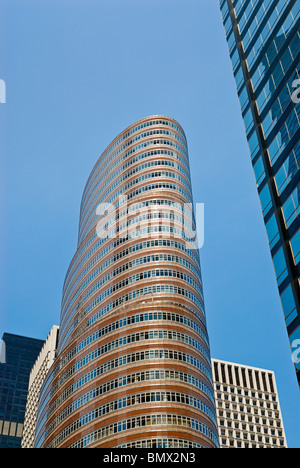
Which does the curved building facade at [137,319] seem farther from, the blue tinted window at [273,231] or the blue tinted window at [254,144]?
the blue tinted window at [254,144]

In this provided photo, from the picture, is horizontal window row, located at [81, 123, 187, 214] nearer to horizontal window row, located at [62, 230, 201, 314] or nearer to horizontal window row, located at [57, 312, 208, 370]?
horizontal window row, located at [62, 230, 201, 314]

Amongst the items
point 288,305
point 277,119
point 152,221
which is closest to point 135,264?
point 152,221

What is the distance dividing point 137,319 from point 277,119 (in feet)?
219

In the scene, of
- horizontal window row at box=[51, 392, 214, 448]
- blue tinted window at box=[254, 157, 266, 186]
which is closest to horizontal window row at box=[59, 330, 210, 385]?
horizontal window row at box=[51, 392, 214, 448]

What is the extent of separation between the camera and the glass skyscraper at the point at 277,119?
48188mm

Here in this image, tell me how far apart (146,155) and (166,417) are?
70068 millimetres

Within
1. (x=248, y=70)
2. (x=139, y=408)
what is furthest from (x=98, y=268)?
(x=248, y=70)

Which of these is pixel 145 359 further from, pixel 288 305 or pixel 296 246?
pixel 296 246

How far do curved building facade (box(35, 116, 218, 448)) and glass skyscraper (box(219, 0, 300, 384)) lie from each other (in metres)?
56.0

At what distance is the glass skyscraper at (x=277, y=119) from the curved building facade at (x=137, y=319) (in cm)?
5603

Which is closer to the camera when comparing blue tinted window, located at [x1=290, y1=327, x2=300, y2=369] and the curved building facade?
blue tinted window, located at [x1=290, y1=327, x2=300, y2=369]

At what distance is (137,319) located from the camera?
Result: 374 feet

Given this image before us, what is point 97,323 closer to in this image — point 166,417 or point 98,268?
point 98,268

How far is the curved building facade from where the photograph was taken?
333 ft
